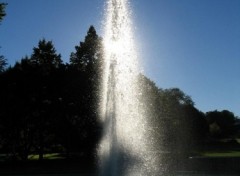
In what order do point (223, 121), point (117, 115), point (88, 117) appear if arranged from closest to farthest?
point (117, 115), point (88, 117), point (223, 121)

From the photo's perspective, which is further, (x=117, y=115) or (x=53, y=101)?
(x=53, y=101)

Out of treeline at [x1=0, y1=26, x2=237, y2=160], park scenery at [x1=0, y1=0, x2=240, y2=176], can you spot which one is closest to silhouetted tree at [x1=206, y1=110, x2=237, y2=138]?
park scenery at [x1=0, y1=0, x2=240, y2=176]

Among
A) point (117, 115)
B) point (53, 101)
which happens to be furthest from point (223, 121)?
point (117, 115)

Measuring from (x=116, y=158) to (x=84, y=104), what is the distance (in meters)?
21.3

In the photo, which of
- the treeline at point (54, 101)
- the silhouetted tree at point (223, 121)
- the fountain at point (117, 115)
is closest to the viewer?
the fountain at point (117, 115)

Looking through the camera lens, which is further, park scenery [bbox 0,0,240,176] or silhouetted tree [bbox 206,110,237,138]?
silhouetted tree [bbox 206,110,237,138]

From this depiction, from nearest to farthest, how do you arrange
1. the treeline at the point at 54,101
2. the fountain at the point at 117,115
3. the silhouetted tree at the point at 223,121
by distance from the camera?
the fountain at the point at 117,115
the treeline at the point at 54,101
the silhouetted tree at the point at 223,121

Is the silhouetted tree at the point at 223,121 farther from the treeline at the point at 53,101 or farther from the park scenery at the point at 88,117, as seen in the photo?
the treeline at the point at 53,101

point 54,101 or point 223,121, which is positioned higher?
point 223,121

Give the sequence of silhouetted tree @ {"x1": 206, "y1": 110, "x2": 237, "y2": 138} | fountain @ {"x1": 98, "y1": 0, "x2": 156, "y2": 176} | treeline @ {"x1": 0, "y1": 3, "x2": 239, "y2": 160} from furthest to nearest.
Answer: silhouetted tree @ {"x1": 206, "y1": 110, "x2": 237, "y2": 138}, treeline @ {"x1": 0, "y1": 3, "x2": 239, "y2": 160}, fountain @ {"x1": 98, "y1": 0, "x2": 156, "y2": 176}

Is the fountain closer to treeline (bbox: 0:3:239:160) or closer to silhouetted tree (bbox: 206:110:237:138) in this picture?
treeline (bbox: 0:3:239:160)

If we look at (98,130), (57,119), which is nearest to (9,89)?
(57,119)

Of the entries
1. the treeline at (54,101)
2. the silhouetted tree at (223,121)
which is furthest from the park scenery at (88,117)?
the silhouetted tree at (223,121)

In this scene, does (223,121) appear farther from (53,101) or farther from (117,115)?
(117,115)
